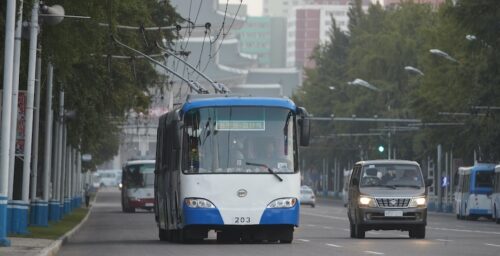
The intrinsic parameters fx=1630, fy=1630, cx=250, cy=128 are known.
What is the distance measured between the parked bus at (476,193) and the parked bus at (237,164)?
129 feet

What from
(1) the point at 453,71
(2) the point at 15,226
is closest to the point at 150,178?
(1) the point at 453,71

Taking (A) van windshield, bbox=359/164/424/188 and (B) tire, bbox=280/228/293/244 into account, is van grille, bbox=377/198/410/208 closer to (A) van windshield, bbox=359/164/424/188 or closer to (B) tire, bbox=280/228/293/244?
(A) van windshield, bbox=359/164/424/188

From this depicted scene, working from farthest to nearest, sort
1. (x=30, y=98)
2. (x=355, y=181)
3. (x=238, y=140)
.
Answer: (x=355, y=181), (x=30, y=98), (x=238, y=140)

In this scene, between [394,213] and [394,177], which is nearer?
[394,213]

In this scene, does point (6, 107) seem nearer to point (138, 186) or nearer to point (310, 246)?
point (310, 246)

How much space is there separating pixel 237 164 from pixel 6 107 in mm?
5415

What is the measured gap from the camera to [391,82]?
114 m

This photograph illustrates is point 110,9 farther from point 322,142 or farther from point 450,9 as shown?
point 322,142

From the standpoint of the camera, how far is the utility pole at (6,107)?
29.0 m

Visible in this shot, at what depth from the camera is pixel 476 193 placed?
240 feet

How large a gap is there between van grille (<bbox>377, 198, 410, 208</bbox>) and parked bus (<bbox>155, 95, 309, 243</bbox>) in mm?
4514

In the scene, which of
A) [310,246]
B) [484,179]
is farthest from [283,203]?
[484,179]

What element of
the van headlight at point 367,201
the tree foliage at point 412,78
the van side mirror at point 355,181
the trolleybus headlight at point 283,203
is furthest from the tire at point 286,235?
the tree foliage at point 412,78

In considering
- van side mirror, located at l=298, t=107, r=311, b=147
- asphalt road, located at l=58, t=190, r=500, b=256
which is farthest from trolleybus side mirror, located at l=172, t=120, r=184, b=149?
van side mirror, located at l=298, t=107, r=311, b=147
